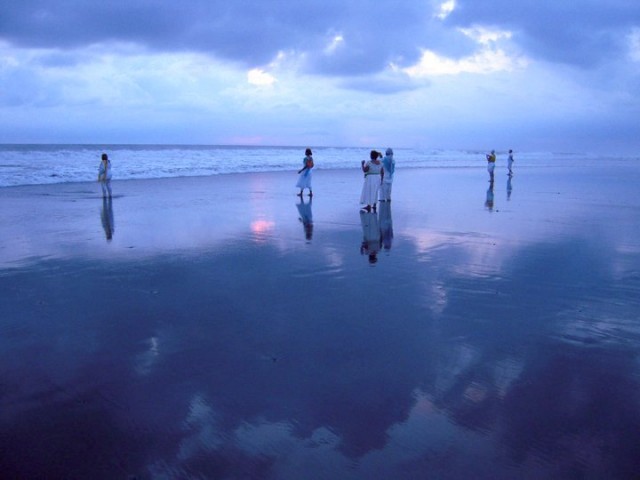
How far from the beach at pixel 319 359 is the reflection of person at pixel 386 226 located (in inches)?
8.9

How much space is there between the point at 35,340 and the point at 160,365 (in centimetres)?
156

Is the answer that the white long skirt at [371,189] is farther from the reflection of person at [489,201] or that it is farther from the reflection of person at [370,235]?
the reflection of person at [489,201]

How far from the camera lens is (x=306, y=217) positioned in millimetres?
14000

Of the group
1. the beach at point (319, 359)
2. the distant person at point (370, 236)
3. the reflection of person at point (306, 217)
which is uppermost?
the reflection of person at point (306, 217)

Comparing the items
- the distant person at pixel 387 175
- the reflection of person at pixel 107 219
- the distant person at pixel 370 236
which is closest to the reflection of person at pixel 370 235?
the distant person at pixel 370 236

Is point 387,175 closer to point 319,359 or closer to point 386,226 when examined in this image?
point 386,226

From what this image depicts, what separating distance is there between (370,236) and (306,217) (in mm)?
3325

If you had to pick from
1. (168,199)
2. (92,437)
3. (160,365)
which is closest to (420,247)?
(160,365)

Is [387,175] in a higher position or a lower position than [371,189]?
higher

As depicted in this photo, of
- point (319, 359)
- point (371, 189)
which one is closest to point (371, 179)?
point (371, 189)

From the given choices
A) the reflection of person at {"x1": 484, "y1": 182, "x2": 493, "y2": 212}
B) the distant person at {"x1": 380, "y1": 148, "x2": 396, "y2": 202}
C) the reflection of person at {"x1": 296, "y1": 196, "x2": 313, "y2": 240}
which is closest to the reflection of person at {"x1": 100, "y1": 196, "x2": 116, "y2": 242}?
the reflection of person at {"x1": 296, "y1": 196, "x2": 313, "y2": 240}

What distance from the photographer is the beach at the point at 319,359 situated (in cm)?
336

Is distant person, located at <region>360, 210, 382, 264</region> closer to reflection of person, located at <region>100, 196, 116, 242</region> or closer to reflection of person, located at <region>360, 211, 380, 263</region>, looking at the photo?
reflection of person, located at <region>360, 211, 380, 263</region>

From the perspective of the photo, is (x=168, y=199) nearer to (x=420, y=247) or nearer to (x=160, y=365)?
(x=420, y=247)
